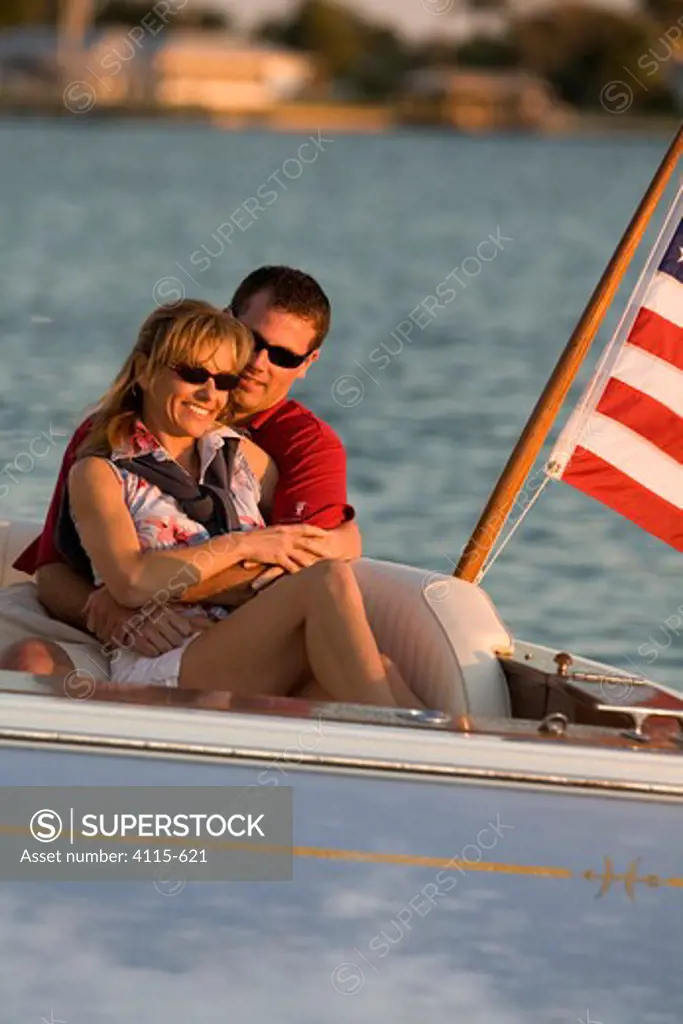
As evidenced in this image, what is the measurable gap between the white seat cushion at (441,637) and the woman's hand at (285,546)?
0.37 ft

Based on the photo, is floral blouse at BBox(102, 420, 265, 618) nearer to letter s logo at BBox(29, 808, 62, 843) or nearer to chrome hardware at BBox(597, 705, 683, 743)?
letter s logo at BBox(29, 808, 62, 843)

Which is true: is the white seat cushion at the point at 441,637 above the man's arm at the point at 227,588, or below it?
below

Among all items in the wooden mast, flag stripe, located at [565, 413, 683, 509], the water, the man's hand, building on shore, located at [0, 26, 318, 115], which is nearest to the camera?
the man's hand

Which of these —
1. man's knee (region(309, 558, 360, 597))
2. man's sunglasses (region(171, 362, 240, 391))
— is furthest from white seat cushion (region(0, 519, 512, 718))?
man's sunglasses (region(171, 362, 240, 391))


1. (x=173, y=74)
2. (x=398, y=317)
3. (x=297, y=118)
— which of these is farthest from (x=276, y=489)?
(x=173, y=74)

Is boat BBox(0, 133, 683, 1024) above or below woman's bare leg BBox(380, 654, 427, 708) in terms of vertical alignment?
below

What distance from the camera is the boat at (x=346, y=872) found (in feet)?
11.9

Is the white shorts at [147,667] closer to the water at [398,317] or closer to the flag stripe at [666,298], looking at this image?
the flag stripe at [666,298]

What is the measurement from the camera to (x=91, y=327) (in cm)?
1842

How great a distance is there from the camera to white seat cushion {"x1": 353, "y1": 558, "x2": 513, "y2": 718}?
13.3ft

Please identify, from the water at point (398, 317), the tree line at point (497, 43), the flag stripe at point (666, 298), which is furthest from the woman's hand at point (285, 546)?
the tree line at point (497, 43)

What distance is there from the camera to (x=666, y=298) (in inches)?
180

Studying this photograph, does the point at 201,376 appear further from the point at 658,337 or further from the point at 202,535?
the point at 658,337

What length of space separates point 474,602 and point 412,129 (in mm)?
80376
